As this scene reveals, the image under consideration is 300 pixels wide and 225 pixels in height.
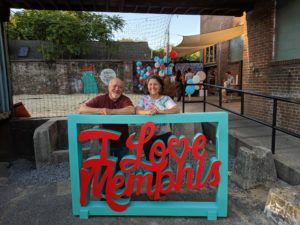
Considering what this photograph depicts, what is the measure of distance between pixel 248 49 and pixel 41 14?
758 inches

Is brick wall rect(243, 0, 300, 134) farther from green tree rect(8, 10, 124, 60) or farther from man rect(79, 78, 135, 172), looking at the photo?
green tree rect(8, 10, 124, 60)

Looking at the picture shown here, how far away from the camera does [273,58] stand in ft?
18.2

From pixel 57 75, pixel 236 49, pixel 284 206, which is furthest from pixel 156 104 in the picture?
pixel 57 75

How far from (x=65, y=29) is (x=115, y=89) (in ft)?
61.5

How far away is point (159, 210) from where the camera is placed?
266 centimetres

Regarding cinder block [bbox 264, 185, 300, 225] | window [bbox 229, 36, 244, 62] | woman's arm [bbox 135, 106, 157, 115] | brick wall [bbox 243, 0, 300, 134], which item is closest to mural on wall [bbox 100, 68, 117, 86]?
window [bbox 229, 36, 244, 62]

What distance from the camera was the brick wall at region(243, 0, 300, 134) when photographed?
4949 millimetres

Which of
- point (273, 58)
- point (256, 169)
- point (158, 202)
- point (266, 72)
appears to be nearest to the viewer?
point (158, 202)

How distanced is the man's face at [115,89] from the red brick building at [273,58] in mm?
3444

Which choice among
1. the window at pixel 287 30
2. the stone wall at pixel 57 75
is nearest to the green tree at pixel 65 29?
the stone wall at pixel 57 75

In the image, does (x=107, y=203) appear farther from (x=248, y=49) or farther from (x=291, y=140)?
(x=248, y=49)

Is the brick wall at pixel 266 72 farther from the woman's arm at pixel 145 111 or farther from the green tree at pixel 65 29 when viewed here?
the green tree at pixel 65 29

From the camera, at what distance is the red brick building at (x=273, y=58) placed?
4961mm

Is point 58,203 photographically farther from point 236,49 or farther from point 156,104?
point 236,49
